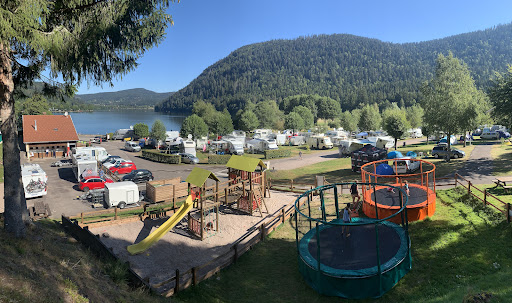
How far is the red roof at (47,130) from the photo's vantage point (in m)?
38.5

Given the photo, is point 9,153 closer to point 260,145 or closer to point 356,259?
point 356,259

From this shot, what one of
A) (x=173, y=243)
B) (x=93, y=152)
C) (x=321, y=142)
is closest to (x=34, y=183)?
(x=173, y=243)

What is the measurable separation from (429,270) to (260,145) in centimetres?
3738

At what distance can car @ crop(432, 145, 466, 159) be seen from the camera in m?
30.8

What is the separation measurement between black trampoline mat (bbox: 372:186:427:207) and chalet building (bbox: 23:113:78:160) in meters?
38.9

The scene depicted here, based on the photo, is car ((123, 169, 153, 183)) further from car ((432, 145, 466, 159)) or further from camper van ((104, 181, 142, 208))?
car ((432, 145, 466, 159))

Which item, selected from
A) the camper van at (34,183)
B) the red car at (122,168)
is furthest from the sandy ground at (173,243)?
the red car at (122,168)

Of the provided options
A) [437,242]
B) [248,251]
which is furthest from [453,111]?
[248,251]

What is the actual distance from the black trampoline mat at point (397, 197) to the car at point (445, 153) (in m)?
17.0

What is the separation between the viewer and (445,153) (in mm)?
31172

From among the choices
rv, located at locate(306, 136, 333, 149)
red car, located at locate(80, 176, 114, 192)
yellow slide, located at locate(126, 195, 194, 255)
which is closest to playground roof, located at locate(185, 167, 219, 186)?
yellow slide, located at locate(126, 195, 194, 255)

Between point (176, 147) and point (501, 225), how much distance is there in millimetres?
39270

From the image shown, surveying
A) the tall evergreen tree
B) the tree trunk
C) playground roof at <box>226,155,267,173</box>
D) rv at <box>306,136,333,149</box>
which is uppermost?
the tall evergreen tree

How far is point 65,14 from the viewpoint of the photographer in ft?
32.7
